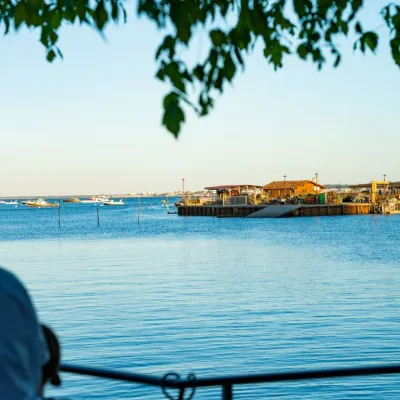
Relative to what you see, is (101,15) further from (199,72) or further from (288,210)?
(288,210)

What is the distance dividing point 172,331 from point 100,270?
18.1m

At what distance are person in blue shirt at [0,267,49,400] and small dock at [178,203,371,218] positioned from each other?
11060 centimetres

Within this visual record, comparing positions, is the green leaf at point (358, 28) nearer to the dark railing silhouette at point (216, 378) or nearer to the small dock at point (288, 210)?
the dark railing silhouette at point (216, 378)

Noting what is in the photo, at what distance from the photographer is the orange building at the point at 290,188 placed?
12382 centimetres

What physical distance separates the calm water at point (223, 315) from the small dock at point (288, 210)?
65.2m

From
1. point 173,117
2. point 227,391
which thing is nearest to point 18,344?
point 173,117

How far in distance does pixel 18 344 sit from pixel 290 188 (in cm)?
12240

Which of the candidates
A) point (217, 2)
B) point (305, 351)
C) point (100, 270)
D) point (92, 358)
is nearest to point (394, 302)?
point (305, 351)

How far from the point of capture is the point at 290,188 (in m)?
123

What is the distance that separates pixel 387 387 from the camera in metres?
14.7

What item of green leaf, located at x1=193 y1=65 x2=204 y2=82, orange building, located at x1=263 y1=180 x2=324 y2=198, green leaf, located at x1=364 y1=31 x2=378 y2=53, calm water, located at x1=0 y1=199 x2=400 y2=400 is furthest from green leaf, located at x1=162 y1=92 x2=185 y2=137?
orange building, located at x1=263 y1=180 x2=324 y2=198

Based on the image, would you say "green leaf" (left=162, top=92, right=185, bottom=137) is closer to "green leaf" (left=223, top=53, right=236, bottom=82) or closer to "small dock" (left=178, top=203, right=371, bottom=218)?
"green leaf" (left=223, top=53, right=236, bottom=82)

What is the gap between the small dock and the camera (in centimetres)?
11306

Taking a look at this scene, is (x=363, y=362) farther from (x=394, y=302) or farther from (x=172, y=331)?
(x=394, y=302)
